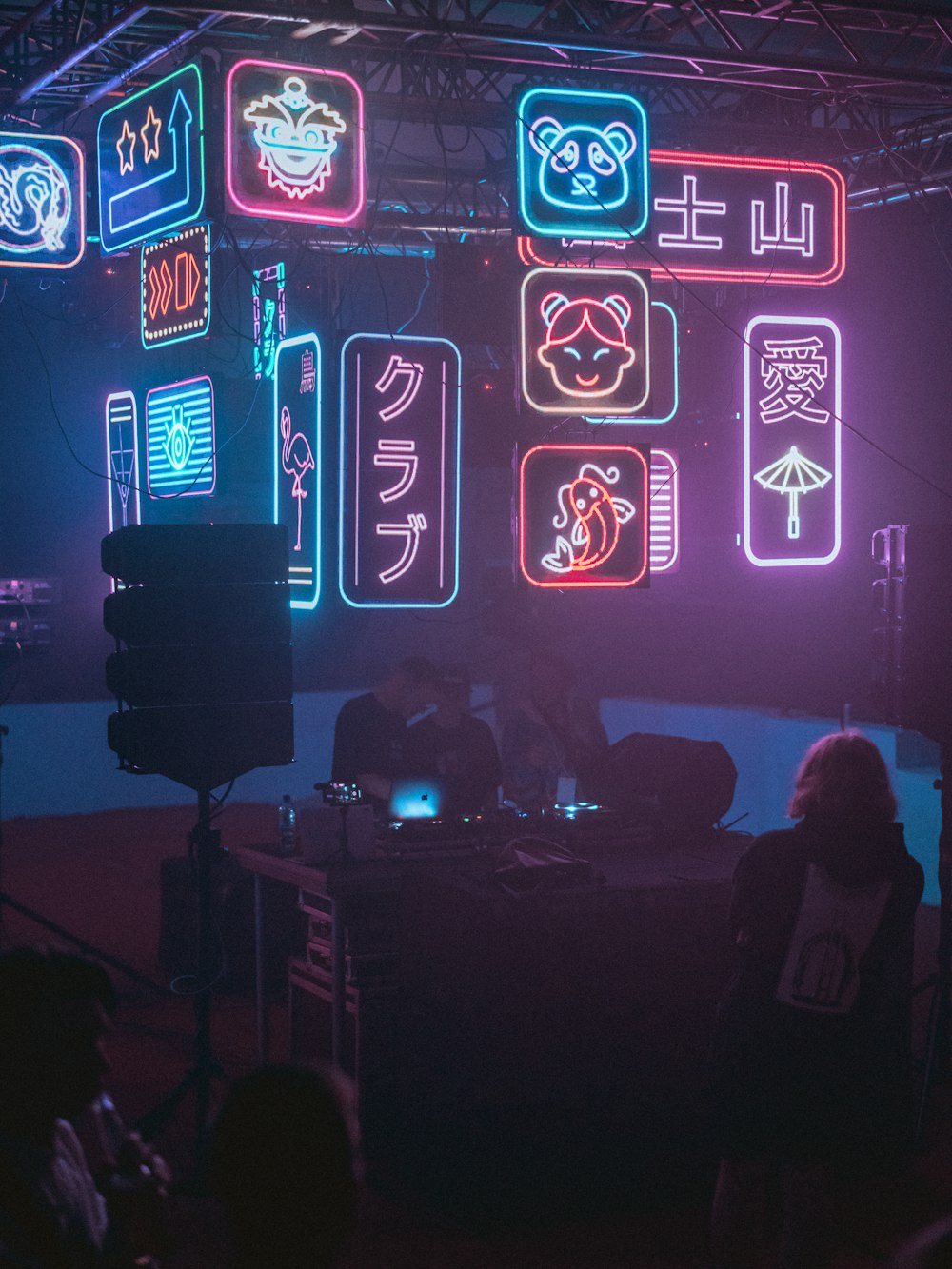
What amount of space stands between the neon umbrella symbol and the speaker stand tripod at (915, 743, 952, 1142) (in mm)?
1368

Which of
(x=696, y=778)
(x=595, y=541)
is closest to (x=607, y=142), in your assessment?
(x=595, y=541)

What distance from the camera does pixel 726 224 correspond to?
20.0 ft

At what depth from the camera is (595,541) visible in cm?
605

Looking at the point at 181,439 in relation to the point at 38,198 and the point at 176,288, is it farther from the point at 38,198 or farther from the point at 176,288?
the point at 38,198

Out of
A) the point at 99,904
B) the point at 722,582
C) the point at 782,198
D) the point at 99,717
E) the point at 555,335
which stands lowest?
the point at 99,904

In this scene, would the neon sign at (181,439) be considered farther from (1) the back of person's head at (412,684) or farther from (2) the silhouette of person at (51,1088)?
(2) the silhouette of person at (51,1088)

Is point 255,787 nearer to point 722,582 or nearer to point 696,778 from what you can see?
point 722,582

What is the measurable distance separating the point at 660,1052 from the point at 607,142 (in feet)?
11.9

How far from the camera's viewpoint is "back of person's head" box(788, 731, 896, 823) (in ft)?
11.8

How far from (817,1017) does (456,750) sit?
3.51 m

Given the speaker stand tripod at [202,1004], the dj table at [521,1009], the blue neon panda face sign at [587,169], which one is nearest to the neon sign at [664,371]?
the blue neon panda face sign at [587,169]

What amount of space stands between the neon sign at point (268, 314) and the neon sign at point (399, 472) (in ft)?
4.96

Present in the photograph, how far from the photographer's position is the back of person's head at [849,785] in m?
3.59

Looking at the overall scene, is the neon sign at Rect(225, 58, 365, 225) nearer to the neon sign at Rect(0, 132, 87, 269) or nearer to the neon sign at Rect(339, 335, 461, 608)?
the neon sign at Rect(339, 335, 461, 608)
